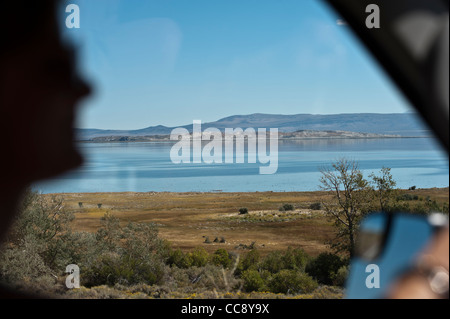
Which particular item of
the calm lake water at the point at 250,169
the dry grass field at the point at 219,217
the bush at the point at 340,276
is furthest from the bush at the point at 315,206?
the bush at the point at 340,276

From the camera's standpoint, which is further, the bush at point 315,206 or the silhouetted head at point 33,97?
the bush at point 315,206

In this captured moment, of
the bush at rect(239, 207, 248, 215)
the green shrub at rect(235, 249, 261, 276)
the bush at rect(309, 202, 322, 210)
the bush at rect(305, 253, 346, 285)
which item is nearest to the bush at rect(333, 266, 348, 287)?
the bush at rect(305, 253, 346, 285)

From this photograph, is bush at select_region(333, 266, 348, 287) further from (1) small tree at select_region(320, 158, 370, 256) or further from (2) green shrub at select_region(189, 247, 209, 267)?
(2) green shrub at select_region(189, 247, 209, 267)

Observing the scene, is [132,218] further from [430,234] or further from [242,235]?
[430,234]

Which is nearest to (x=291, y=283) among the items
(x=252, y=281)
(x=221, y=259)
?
(x=252, y=281)

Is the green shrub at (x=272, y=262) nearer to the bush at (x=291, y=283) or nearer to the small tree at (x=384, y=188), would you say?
the bush at (x=291, y=283)

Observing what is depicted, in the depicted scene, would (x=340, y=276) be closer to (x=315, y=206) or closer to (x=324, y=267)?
(x=324, y=267)
